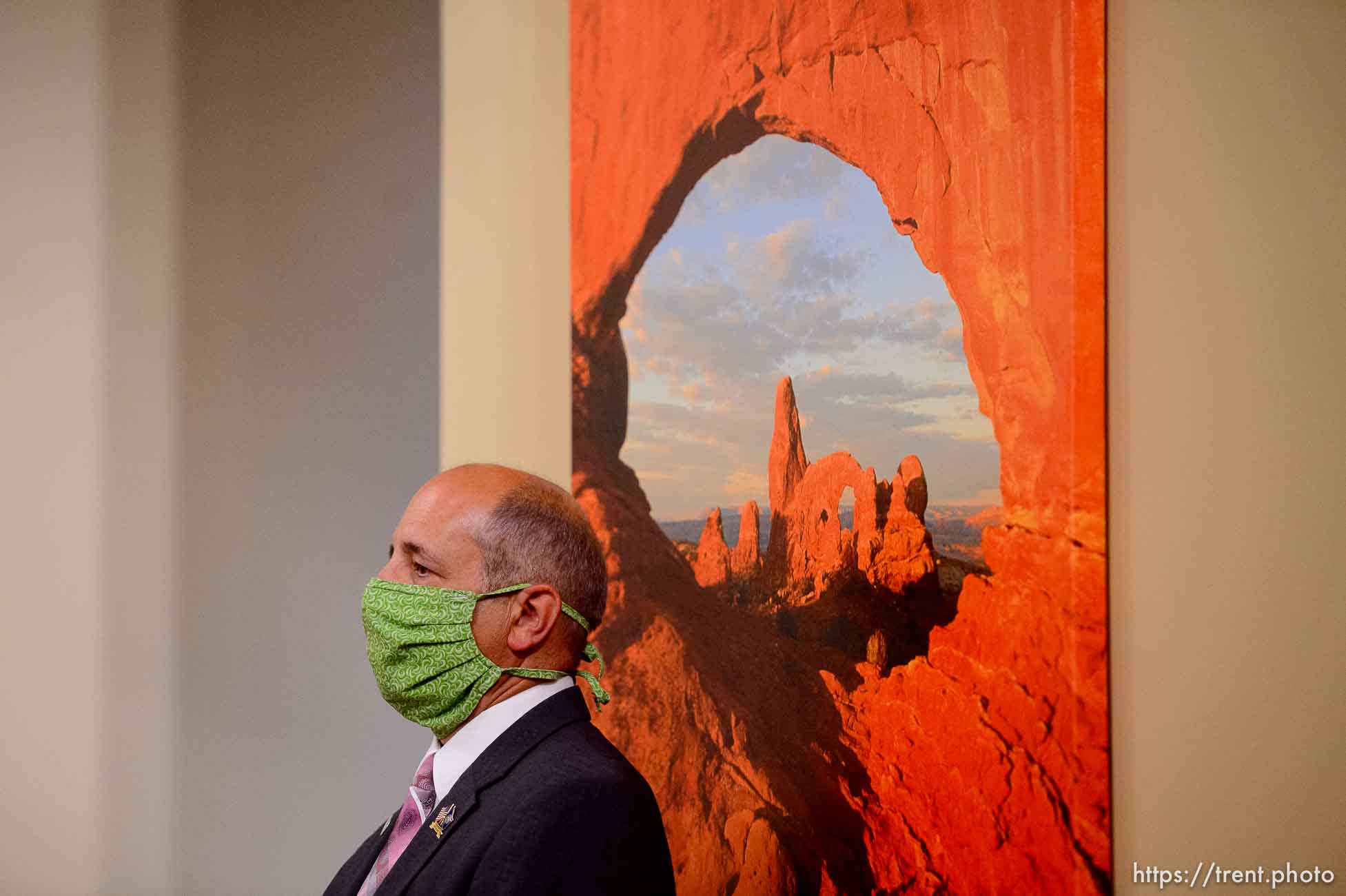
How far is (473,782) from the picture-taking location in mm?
1470

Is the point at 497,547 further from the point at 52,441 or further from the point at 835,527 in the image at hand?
the point at 52,441

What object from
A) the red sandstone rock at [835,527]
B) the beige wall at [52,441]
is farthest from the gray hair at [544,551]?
the beige wall at [52,441]

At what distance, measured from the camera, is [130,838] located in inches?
100

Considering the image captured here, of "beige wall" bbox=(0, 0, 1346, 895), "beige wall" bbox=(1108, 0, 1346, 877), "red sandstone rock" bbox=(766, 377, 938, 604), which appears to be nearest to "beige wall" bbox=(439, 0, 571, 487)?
"beige wall" bbox=(0, 0, 1346, 895)

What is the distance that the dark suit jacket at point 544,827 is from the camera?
1.33 meters

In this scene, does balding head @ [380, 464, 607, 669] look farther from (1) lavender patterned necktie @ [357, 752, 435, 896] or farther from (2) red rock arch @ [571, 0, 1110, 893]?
(2) red rock arch @ [571, 0, 1110, 893]

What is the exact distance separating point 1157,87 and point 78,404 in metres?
2.40

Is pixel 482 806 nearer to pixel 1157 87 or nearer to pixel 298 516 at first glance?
pixel 298 516

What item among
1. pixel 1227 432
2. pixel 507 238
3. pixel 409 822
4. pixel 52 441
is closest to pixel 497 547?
pixel 409 822

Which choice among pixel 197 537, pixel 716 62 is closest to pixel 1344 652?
pixel 716 62

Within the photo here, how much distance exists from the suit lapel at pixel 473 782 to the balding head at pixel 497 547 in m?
0.09

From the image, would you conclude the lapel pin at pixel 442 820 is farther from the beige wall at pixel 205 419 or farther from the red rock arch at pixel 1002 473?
the beige wall at pixel 205 419

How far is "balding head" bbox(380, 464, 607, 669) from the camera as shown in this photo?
1.54m

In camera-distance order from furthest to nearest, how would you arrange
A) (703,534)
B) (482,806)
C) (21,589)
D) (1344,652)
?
(21,589) → (703,534) → (1344,652) → (482,806)
